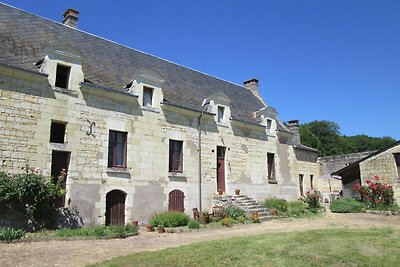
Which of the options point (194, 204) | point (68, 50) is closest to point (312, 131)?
point (194, 204)

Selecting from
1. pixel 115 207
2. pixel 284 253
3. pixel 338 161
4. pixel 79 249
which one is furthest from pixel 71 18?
pixel 338 161

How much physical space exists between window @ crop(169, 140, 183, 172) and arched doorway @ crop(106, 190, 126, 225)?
2.74m

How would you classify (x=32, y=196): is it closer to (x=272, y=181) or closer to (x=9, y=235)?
(x=9, y=235)

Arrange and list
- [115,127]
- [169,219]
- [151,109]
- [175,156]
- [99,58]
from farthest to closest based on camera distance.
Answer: [175,156], [99,58], [151,109], [115,127], [169,219]

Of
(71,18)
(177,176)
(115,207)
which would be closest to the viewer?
(115,207)

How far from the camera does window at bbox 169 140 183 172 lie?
1478 centimetres

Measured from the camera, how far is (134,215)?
42.1ft

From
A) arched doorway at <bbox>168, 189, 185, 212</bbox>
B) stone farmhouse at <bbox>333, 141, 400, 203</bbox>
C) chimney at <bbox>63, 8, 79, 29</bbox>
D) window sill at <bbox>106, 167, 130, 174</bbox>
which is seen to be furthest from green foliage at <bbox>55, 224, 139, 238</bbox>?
stone farmhouse at <bbox>333, 141, 400, 203</bbox>

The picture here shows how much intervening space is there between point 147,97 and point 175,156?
9.42 feet

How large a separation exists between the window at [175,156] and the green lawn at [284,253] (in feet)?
22.9

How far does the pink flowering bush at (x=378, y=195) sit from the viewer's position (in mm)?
16297

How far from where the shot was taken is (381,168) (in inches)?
717

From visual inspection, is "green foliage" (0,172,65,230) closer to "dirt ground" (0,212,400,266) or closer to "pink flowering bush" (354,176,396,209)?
"dirt ground" (0,212,400,266)

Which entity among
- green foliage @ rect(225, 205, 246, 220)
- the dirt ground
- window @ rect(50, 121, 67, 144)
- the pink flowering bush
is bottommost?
the dirt ground
